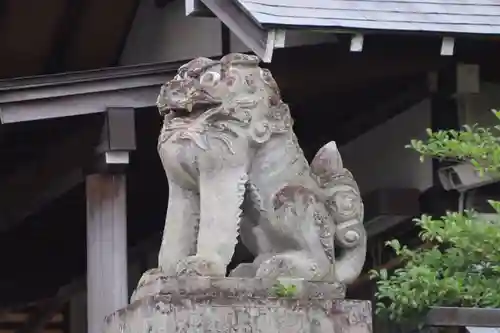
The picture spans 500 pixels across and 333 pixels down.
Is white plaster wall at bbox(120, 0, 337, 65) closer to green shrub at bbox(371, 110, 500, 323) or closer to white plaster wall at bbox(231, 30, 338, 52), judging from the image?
white plaster wall at bbox(231, 30, 338, 52)

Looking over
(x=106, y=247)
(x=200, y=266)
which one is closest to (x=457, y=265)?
(x=200, y=266)

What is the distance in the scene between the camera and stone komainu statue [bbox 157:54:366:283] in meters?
4.98

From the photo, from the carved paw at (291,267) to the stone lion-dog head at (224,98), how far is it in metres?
0.50

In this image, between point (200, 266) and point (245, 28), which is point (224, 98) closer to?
point (200, 266)

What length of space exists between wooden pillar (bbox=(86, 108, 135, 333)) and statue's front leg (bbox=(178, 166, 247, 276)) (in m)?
2.05

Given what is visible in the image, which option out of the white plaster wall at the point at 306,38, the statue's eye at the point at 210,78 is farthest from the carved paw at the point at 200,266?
the white plaster wall at the point at 306,38

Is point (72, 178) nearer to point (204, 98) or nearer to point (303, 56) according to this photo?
point (303, 56)

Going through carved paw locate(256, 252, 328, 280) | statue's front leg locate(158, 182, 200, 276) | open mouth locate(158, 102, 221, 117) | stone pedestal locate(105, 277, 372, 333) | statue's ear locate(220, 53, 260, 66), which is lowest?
stone pedestal locate(105, 277, 372, 333)

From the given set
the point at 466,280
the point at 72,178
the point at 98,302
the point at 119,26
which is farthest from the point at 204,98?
the point at 119,26

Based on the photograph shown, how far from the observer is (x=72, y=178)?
7777 mm

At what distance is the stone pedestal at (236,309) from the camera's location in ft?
15.5

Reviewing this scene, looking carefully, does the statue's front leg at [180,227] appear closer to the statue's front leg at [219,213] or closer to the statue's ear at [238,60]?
the statue's front leg at [219,213]

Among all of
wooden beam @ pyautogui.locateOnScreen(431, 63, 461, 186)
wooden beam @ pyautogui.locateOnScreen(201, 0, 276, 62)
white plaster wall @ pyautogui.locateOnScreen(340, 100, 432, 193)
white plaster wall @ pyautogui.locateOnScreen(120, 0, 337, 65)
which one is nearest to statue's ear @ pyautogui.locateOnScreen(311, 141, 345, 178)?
wooden beam @ pyautogui.locateOnScreen(201, 0, 276, 62)

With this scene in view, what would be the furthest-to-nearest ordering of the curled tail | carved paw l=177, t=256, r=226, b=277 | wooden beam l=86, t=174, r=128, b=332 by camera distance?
wooden beam l=86, t=174, r=128, b=332
the curled tail
carved paw l=177, t=256, r=226, b=277
